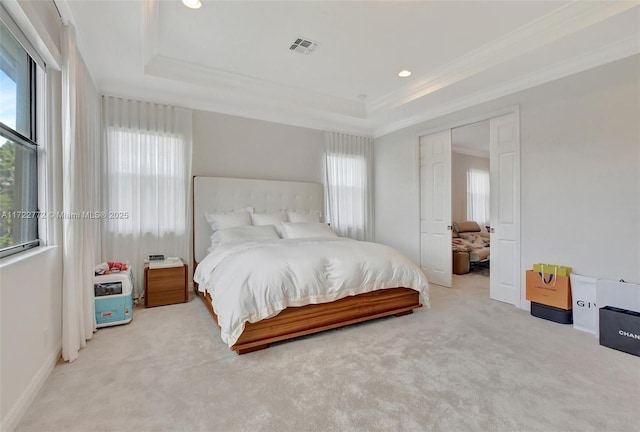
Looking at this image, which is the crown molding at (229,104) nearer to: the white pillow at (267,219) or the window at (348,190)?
the window at (348,190)

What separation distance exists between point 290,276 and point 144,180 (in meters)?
2.50

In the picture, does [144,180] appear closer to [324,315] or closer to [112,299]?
[112,299]

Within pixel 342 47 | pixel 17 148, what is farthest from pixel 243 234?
pixel 342 47

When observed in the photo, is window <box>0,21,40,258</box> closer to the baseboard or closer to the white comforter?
the baseboard

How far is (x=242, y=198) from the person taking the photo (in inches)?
167

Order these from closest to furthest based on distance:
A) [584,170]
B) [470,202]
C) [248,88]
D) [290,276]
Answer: [290,276]
[584,170]
[248,88]
[470,202]

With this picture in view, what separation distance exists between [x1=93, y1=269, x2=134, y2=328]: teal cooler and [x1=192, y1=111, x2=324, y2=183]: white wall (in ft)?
5.74

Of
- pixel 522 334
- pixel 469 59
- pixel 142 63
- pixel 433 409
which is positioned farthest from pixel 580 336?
pixel 142 63

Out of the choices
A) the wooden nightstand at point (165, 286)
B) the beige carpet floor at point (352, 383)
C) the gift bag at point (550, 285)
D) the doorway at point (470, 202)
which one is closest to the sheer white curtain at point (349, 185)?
the doorway at point (470, 202)

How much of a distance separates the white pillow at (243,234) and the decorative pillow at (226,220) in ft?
0.49

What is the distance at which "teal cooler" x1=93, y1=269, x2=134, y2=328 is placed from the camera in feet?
9.00

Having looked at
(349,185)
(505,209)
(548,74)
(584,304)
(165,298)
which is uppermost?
(548,74)

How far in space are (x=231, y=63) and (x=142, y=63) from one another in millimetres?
890

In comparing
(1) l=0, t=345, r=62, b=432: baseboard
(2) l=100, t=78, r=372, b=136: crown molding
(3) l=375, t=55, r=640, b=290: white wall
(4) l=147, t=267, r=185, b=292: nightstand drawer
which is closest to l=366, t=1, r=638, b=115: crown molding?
(3) l=375, t=55, r=640, b=290: white wall
